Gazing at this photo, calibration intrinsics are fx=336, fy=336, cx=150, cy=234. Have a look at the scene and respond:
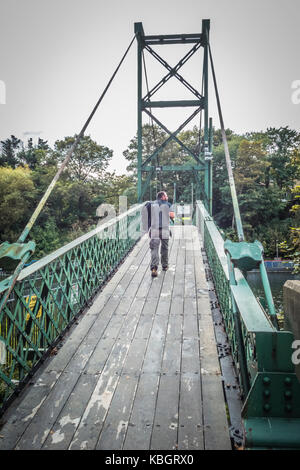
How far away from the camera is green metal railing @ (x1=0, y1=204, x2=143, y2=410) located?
2627 mm

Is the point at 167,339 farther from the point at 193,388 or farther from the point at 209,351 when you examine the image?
the point at 193,388

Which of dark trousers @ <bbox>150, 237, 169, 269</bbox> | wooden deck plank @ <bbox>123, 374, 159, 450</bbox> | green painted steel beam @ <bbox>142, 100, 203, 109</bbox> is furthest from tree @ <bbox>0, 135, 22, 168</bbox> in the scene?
wooden deck plank @ <bbox>123, 374, 159, 450</bbox>

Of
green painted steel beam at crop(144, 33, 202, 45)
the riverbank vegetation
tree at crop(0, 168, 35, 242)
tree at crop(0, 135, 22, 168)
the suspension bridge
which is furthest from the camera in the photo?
tree at crop(0, 135, 22, 168)

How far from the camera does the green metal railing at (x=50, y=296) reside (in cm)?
263

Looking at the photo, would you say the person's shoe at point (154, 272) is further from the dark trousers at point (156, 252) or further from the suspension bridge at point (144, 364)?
the suspension bridge at point (144, 364)

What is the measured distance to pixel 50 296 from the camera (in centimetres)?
329

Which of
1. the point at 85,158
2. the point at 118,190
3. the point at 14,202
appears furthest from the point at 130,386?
the point at 85,158

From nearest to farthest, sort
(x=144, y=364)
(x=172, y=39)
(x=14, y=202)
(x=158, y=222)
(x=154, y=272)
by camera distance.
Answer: (x=144, y=364), (x=154, y=272), (x=158, y=222), (x=172, y=39), (x=14, y=202)

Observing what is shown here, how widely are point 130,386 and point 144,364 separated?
319mm

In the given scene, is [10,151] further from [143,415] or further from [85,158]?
[143,415]

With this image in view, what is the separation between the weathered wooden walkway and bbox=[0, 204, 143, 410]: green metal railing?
0.48 ft

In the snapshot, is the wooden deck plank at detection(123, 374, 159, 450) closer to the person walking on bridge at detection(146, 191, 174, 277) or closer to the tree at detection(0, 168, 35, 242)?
the person walking on bridge at detection(146, 191, 174, 277)

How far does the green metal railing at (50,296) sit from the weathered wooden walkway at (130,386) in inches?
5.8

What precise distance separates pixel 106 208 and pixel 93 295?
3059 cm
